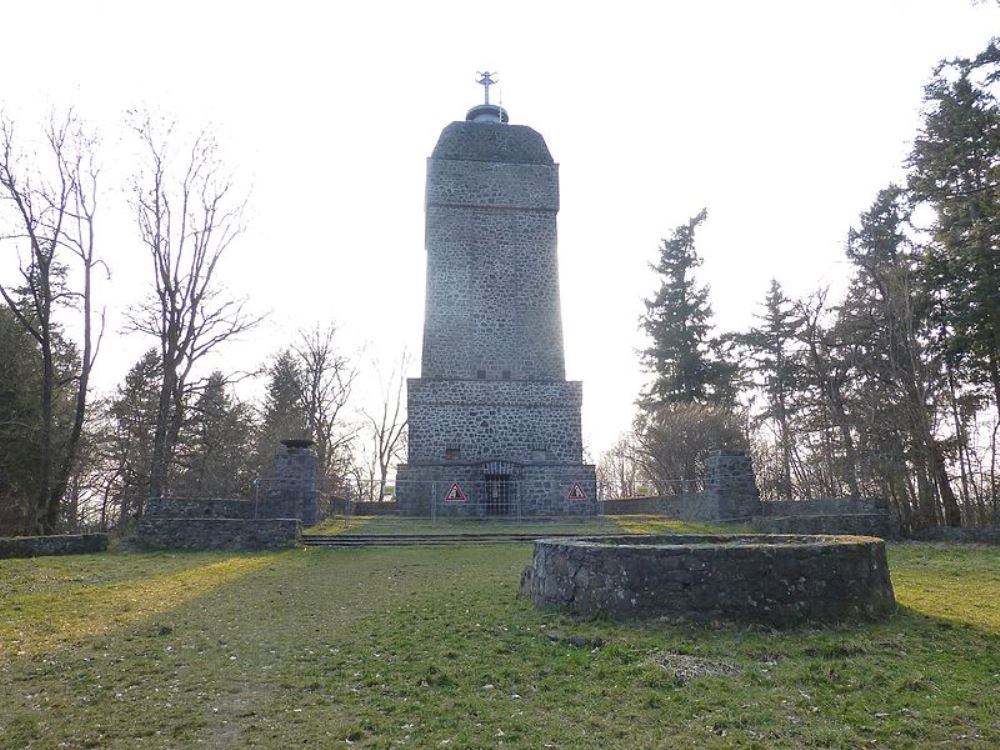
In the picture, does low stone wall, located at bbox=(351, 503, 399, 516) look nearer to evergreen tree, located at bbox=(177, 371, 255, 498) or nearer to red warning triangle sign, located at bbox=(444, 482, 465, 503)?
red warning triangle sign, located at bbox=(444, 482, 465, 503)

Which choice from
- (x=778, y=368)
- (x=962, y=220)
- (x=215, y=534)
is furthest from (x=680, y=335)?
(x=215, y=534)

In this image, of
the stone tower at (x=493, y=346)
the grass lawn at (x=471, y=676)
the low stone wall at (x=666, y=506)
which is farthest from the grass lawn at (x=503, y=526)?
the grass lawn at (x=471, y=676)

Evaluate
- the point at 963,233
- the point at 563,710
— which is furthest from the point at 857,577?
the point at 963,233

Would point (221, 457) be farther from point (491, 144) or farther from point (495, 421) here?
point (491, 144)

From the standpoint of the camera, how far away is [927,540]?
14984 mm

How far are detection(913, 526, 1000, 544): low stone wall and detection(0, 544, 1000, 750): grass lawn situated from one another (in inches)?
267

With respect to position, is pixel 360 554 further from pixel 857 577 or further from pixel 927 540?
pixel 927 540

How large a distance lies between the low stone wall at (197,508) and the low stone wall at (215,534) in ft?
4.94

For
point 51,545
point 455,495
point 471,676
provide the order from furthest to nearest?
1. point 455,495
2. point 51,545
3. point 471,676

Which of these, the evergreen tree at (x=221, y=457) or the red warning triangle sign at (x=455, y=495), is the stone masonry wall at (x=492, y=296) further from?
the evergreen tree at (x=221, y=457)

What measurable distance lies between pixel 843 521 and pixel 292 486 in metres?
13.5

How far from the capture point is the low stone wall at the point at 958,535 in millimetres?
13891

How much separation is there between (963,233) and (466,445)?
1659cm

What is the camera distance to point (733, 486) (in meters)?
18.2
